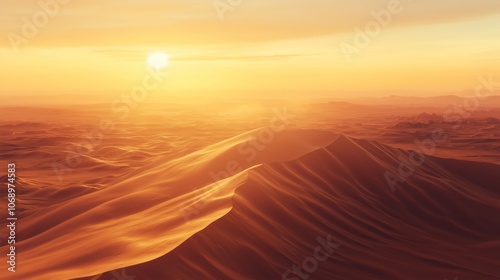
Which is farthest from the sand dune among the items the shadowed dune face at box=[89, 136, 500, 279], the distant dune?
the shadowed dune face at box=[89, 136, 500, 279]

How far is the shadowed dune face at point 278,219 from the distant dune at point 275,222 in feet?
0.14

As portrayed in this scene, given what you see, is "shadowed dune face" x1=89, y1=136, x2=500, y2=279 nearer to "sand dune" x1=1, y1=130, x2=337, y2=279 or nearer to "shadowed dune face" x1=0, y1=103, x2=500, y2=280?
"shadowed dune face" x1=0, y1=103, x2=500, y2=280

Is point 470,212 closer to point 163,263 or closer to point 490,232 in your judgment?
point 490,232

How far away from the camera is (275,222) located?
448 inches

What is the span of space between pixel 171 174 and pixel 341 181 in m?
6.28

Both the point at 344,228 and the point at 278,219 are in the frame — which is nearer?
the point at 278,219

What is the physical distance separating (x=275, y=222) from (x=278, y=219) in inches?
11.0

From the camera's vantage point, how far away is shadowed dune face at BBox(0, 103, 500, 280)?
9039mm

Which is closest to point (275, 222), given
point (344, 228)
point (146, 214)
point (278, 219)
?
point (278, 219)

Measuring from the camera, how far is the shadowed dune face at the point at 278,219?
9.04 metres

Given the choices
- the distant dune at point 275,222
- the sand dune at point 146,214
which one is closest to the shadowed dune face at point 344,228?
the distant dune at point 275,222

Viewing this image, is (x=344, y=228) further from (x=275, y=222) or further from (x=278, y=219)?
(x=275, y=222)

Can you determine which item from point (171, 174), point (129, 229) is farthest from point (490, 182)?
point (129, 229)

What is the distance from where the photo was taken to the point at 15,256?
454 inches
